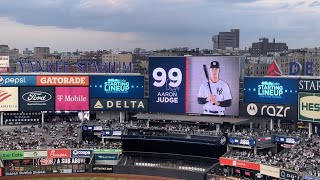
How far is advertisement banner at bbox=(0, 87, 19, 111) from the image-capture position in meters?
64.0

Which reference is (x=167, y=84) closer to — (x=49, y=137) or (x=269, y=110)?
(x=269, y=110)

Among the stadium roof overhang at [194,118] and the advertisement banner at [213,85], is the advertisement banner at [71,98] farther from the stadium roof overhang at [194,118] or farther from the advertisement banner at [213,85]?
the advertisement banner at [213,85]

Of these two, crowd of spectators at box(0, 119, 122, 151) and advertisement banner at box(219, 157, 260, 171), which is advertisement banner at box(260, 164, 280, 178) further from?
crowd of spectators at box(0, 119, 122, 151)

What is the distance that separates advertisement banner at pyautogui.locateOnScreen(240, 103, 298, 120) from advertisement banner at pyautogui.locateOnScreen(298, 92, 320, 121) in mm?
805

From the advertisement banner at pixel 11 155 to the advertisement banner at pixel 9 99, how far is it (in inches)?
399

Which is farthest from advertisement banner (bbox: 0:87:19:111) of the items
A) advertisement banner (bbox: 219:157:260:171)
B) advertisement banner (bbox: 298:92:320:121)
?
advertisement banner (bbox: 298:92:320:121)

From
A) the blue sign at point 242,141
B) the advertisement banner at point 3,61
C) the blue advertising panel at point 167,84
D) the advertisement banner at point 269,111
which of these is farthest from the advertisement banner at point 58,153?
the advertisement banner at point 269,111

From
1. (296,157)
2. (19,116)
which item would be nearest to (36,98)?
(19,116)

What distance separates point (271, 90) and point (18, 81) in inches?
1308

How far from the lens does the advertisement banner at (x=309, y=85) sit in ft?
178

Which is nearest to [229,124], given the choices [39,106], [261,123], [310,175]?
[261,123]

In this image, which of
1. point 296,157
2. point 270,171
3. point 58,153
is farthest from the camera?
point 58,153

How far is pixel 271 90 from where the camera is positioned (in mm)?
58656

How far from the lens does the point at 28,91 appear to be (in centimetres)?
6500
